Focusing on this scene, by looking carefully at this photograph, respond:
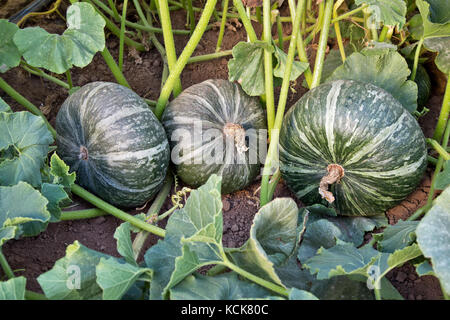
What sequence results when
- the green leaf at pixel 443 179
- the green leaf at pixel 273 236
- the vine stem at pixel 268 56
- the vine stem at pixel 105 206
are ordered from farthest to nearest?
1. the vine stem at pixel 268 56
2. the vine stem at pixel 105 206
3. the green leaf at pixel 443 179
4. the green leaf at pixel 273 236

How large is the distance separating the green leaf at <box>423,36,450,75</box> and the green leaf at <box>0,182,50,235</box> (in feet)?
5.65

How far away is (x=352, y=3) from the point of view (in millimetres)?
2736

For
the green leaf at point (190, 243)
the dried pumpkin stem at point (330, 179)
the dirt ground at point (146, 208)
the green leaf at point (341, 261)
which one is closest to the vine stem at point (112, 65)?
the dirt ground at point (146, 208)

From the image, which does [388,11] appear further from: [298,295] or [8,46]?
[8,46]

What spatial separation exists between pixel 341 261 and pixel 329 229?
1.04 ft

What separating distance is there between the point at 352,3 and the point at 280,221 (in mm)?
1671

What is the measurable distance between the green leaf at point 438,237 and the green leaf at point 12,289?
1072 mm

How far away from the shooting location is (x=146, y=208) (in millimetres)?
2166

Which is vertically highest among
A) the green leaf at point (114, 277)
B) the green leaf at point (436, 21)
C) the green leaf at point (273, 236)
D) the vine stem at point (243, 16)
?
the vine stem at point (243, 16)

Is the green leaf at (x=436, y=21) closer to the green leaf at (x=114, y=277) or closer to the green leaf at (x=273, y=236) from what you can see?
the green leaf at (x=273, y=236)

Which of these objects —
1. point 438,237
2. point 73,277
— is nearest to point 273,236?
point 438,237

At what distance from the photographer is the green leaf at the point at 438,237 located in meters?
1.27

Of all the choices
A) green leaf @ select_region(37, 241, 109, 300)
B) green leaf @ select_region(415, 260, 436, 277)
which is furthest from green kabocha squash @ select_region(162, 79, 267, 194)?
green leaf @ select_region(415, 260, 436, 277)

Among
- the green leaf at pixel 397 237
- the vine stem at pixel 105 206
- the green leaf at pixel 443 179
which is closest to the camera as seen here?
the green leaf at pixel 397 237
